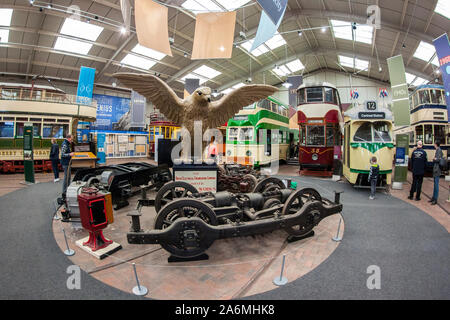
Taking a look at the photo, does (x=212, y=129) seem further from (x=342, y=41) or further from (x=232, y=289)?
(x=342, y=41)

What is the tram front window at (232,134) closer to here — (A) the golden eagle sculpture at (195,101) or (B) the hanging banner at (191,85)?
(B) the hanging banner at (191,85)

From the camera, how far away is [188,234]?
2.61 m

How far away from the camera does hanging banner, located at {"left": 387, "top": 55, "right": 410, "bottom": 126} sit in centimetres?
805

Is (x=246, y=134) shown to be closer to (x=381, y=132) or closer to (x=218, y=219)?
(x=381, y=132)

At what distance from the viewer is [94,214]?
3.06m

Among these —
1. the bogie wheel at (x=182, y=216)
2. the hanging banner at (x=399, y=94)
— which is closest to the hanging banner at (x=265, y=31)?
the bogie wheel at (x=182, y=216)

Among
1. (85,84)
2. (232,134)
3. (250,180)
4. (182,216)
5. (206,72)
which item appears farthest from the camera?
(206,72)

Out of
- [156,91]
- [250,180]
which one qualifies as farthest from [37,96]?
[250,180]

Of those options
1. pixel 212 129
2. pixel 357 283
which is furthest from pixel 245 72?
pixel 357 283

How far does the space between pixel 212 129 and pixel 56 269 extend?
396 centimetres

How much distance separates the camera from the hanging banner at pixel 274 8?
11.6 ft

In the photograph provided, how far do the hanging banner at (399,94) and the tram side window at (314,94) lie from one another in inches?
103

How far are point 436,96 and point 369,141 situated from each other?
6344mm

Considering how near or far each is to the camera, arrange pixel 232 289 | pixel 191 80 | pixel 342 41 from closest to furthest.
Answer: pixel 232 289, pixel 191 80, pixel 342 41
